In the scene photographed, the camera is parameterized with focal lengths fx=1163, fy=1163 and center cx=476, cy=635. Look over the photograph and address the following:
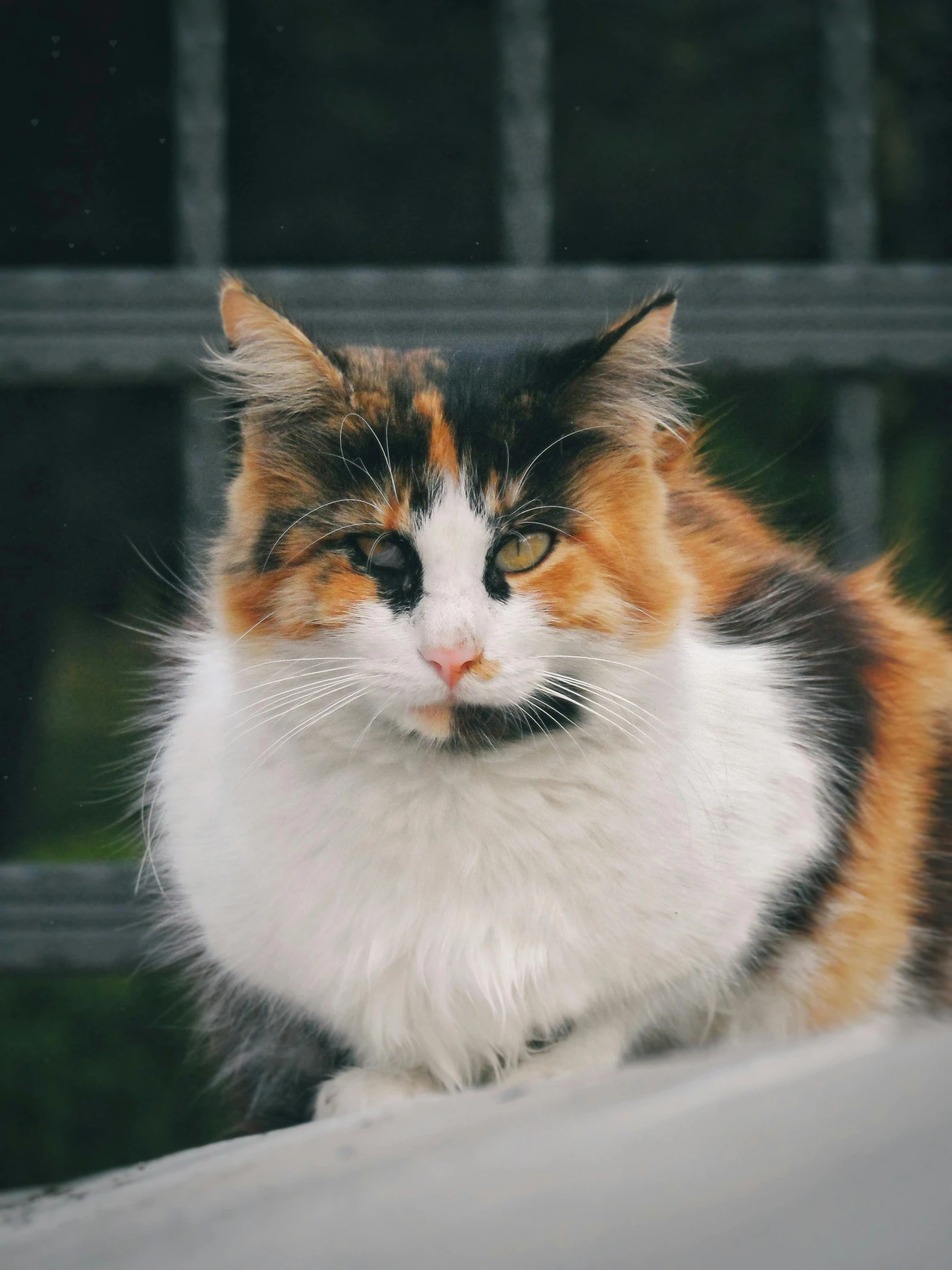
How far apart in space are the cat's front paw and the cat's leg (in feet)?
0.22

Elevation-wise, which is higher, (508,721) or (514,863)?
(508,721)

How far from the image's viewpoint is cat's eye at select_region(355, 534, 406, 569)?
0.77 meters

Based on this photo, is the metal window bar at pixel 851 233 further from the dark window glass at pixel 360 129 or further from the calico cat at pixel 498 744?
the dark window glass at pixel 360 129

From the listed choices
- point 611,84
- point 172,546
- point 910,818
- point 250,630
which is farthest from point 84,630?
point 611,84

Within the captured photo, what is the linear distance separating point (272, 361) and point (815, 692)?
18.8 inches

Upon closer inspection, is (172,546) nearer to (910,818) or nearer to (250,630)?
(250,630)

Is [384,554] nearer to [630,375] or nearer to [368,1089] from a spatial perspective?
[630,375]

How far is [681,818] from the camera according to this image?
822 millimetres

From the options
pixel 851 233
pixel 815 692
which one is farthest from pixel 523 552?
pixel 851 233

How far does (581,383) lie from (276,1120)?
646mm

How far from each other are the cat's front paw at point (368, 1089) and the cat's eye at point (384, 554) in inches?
15.2

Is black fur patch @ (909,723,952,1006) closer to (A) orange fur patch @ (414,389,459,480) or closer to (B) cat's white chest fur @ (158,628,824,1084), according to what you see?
(B) cat's white chest fur @ (158,628,824,1084)

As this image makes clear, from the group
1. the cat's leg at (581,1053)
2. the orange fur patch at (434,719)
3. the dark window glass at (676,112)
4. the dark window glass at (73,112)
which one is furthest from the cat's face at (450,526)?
the dark window glass at (676,112)

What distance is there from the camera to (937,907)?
0.95m
